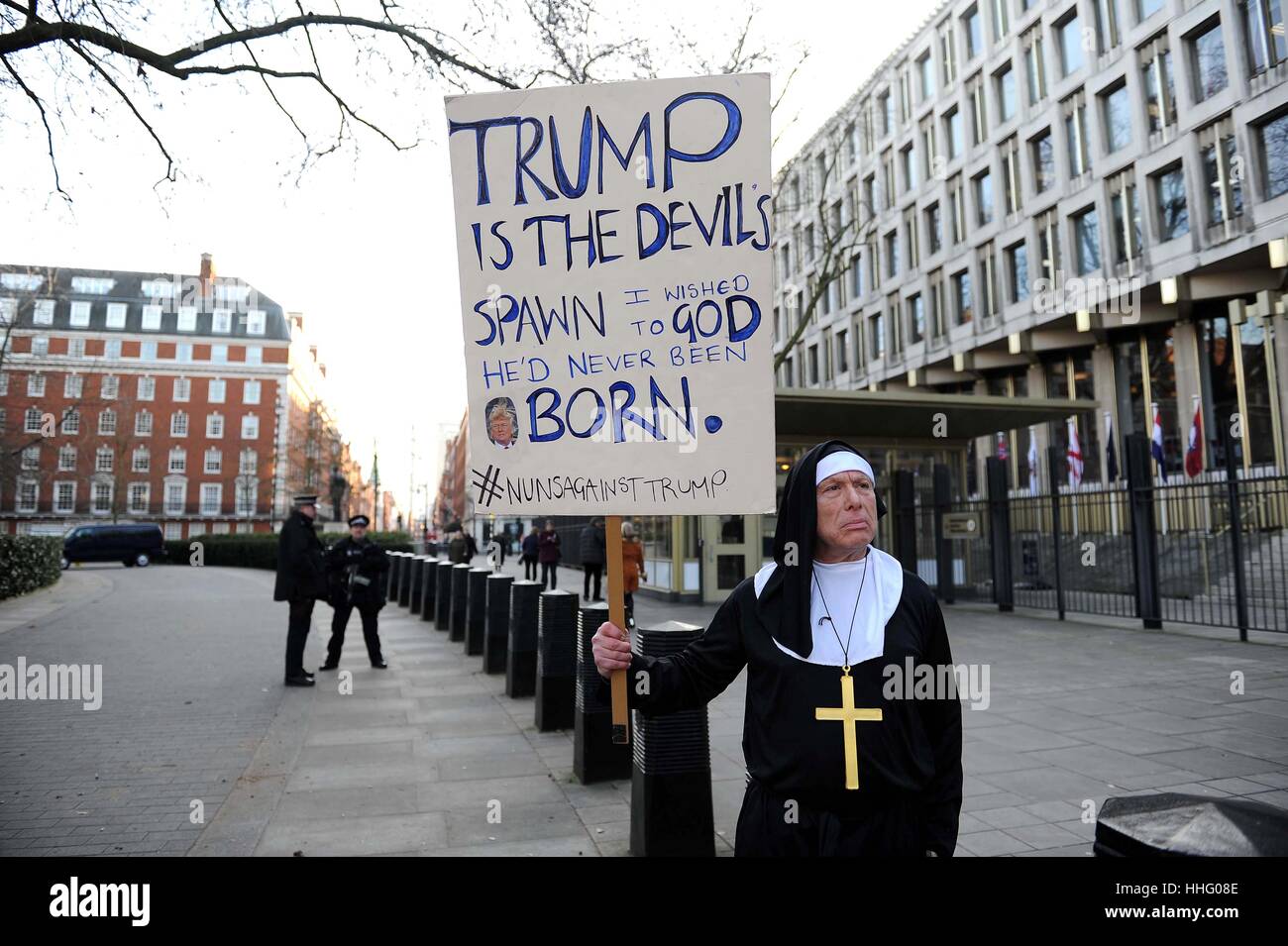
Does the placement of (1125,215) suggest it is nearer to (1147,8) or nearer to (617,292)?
(1147,8)

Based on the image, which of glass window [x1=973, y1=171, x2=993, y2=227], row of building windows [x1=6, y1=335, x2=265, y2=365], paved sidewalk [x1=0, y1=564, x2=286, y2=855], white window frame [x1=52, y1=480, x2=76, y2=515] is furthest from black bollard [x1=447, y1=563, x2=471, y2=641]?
white window frame [x1=52, y1=480, x2=76, y2=515]

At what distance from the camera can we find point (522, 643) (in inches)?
323

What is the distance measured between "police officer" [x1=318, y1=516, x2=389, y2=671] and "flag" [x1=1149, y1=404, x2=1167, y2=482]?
64.6ft

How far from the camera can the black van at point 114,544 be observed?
122 feet

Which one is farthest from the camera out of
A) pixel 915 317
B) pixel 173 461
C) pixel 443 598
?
pixel 173 461

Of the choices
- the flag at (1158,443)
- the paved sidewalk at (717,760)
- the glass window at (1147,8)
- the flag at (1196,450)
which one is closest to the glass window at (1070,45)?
the glass window at (1147,8)

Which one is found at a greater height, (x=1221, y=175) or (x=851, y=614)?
(x=1221, y=175)

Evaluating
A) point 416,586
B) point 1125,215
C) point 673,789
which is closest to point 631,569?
point 416,586

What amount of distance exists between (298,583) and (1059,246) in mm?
28172

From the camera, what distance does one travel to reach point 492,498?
2.71 metres

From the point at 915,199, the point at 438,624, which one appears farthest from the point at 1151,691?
the point at 915,199

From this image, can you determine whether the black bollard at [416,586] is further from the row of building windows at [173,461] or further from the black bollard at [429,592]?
the row of building windows at [173,461]
